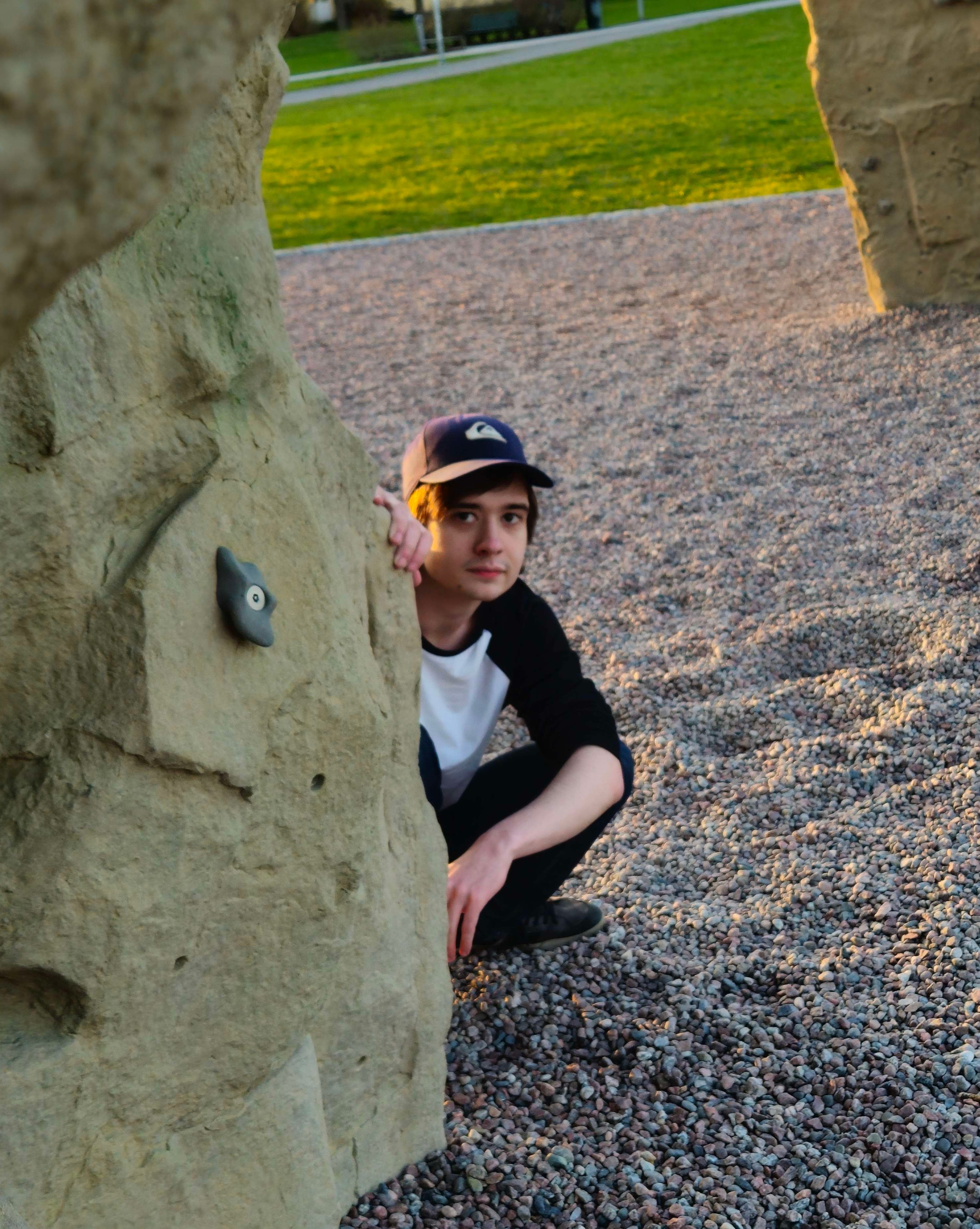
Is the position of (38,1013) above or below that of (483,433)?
below

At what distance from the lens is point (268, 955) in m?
1.81

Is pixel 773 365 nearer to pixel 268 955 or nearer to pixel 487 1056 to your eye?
pixel 487 1056

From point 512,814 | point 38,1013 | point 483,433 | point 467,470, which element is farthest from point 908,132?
point 38,1013

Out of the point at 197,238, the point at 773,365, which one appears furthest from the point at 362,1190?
the point at 773,365

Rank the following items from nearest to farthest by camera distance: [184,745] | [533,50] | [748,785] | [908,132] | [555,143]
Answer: [184,745]
[748,785]
[908,132]
[555,143]
[533,50]

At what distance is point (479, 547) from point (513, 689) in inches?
13.1

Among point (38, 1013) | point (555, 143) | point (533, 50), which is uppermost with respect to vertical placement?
point (533, 50)

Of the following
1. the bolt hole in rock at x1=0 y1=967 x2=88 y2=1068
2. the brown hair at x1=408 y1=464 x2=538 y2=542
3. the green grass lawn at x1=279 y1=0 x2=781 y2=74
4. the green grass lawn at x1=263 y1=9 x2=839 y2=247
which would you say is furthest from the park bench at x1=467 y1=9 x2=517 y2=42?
the bolt hole in rock at x1=0 y1=967 x2=88 y2=1068

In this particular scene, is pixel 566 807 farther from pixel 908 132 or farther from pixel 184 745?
pixel 908 132

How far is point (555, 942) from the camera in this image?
2809mm

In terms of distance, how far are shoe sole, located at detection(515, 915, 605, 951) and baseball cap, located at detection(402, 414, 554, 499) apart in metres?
0.93

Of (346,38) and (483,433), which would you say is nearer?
(483,433)

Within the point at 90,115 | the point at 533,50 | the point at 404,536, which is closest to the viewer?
the point at 90,115

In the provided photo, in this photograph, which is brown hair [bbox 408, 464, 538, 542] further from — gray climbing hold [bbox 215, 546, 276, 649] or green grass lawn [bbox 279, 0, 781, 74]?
green grass lawn [bbox 279, 0, 781, 74]
